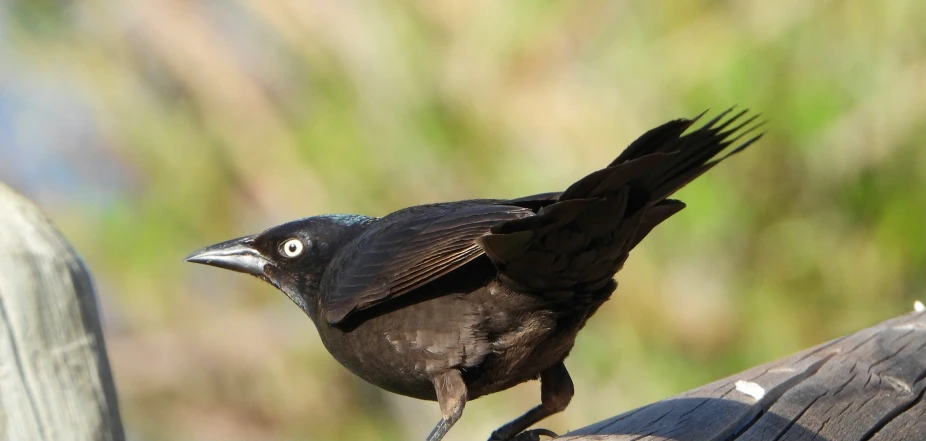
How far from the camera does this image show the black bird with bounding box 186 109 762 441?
273 centimetres

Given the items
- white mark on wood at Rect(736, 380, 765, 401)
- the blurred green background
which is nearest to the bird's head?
white mark on wood at Rect(736, 380, 765, 401)

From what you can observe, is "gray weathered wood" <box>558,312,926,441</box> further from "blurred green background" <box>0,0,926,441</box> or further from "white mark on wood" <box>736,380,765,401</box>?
"blurred green background" <box>0,0,926,441</box>

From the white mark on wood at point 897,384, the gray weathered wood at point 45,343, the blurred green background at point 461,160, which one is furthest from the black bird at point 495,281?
the blurred green background at point 461,160

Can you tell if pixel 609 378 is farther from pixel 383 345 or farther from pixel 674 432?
pixel 674 432

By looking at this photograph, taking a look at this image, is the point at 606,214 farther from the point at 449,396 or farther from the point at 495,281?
the point at 449,396

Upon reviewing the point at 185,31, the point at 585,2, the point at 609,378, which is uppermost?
the point at 185,31

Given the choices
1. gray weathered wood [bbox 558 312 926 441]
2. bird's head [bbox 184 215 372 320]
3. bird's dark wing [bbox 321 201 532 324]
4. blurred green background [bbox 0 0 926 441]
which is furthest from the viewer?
blurred green background [bbox 0 0 926 441]

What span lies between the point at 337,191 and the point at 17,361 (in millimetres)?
4700

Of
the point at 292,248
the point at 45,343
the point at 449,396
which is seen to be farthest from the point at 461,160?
the point at 45,343

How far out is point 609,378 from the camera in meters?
6.46

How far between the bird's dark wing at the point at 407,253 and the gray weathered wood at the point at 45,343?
97 cm

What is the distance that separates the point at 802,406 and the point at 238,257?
7.04ft

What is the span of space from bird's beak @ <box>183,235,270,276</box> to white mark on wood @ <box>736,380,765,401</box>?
6.11 ft

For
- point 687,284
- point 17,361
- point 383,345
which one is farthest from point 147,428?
point 17,361
